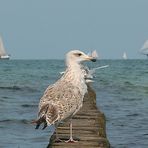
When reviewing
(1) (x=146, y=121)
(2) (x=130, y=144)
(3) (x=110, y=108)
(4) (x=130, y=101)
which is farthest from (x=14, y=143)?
(4) (x=130, y=101)

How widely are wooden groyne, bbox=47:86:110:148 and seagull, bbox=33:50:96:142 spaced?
0.22 m

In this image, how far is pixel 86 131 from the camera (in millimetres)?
8406

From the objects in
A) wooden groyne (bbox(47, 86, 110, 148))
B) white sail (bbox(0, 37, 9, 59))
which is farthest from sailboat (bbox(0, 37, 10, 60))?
wooden groyne (bbox(47, 86, 110, 148))

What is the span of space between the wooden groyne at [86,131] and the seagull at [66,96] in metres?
0.22

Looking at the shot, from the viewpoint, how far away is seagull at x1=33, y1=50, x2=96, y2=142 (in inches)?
284

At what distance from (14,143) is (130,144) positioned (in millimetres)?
2179

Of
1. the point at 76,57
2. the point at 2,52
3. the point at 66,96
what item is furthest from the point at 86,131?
the point at 2,52

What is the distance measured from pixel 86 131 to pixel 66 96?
1.08m

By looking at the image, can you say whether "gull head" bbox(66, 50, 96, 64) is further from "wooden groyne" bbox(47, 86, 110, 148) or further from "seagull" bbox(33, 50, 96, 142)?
"wooden groyne" bbox(47, 86, 110, 148)

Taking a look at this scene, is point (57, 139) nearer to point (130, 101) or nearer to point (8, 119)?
point (8, 119)

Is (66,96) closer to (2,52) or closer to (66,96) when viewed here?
(66,96)

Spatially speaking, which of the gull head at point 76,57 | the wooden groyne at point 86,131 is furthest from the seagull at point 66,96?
the wooden groyne at point 86,131

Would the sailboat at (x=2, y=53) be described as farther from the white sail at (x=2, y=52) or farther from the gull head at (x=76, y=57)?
the gull head at (x=76, y=57)

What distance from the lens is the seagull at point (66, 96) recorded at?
7.21m
